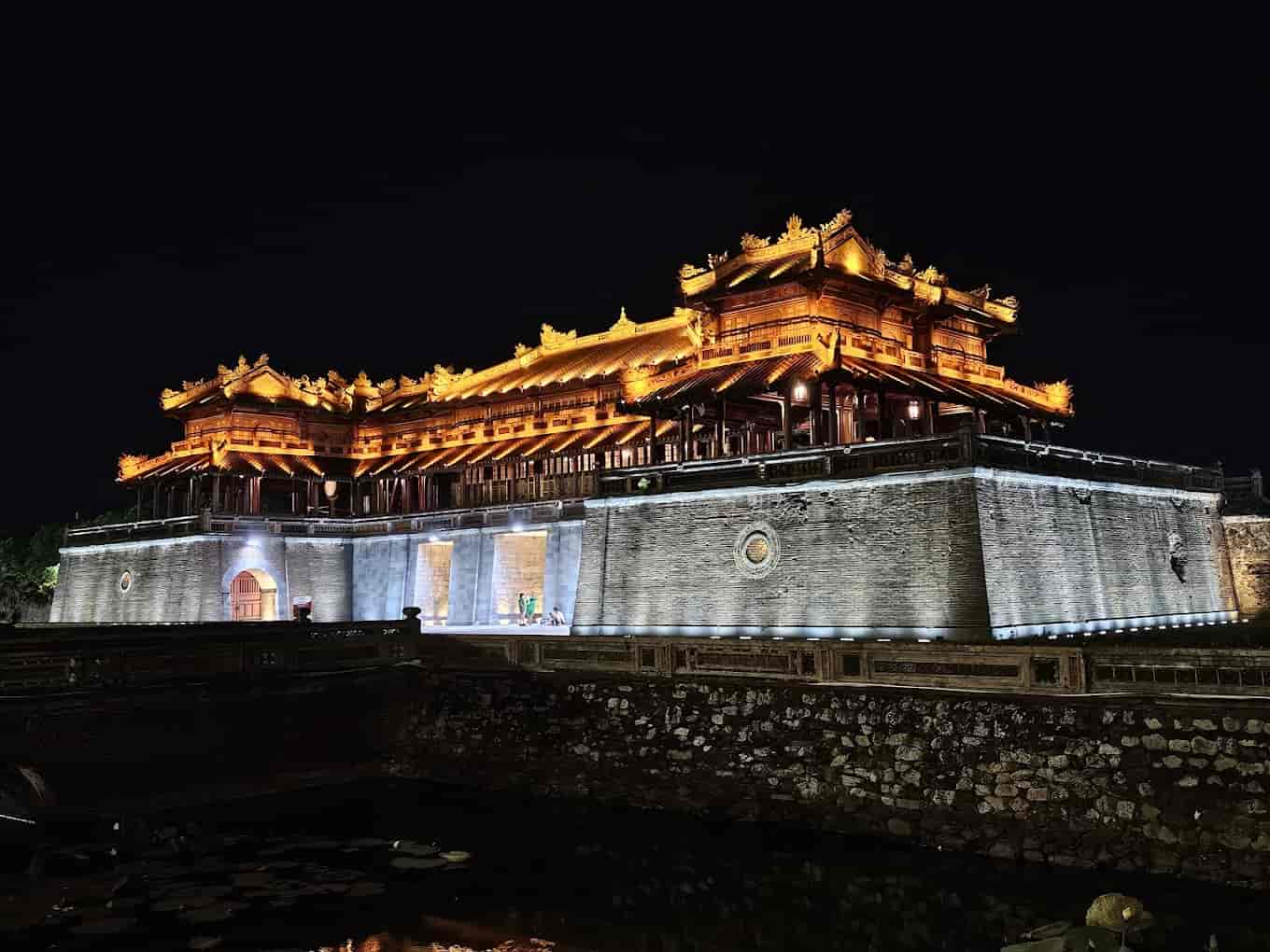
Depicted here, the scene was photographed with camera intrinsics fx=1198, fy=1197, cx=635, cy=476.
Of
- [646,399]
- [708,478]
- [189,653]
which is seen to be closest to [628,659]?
[708,478]

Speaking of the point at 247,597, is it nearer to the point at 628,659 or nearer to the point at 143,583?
the point at 143,583

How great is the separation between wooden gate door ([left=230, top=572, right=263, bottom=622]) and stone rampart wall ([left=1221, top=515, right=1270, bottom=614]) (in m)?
33.1

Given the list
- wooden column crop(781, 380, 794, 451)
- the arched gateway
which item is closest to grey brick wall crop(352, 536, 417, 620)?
the arched gateway

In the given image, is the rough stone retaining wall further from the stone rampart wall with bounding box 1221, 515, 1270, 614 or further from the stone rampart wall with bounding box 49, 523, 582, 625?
the stone rampart wall with bounding box 1221, 515, 1270, 614

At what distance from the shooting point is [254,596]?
4531 cm

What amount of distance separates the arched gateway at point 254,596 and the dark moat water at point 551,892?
2157 cm

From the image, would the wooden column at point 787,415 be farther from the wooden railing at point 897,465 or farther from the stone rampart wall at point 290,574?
the stone rampart wall at point 290,574

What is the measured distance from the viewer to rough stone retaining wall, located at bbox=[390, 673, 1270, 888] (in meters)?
17.2

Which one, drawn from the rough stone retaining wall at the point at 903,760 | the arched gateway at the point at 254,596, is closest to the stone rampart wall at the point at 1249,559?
the rough stone retaining wall at the point at 903,760

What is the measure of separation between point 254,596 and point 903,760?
3124 cm

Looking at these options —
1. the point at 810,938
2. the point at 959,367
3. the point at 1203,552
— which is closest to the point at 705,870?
the point at 810,938

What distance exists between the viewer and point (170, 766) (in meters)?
24.1

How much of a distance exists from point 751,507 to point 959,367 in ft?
42.0

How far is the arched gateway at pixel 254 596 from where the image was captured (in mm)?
44344
